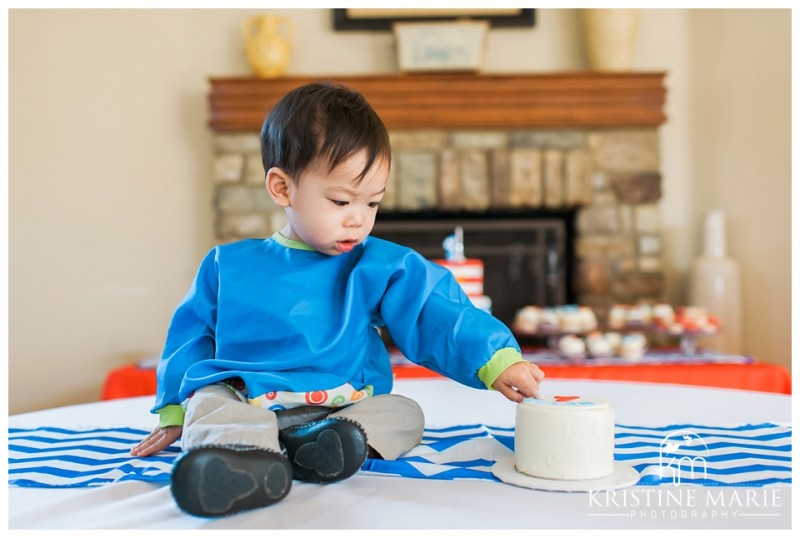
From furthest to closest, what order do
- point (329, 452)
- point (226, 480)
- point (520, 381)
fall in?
Answer: point (520, 381) → point (329, 452) → point (226, 480)

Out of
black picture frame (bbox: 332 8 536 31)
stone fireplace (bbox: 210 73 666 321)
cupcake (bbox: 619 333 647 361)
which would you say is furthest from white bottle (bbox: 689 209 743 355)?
black picture frame (bbox: 332 8 536 31)

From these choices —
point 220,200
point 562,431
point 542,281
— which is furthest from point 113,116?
point 562,431

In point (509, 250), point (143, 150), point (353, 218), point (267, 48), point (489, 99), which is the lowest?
point (509, 250)

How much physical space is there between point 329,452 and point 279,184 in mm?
334

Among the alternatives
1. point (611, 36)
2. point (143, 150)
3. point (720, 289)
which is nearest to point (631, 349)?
point (720, 289)

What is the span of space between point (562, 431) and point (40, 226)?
253 cm

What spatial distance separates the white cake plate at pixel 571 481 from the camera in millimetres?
753

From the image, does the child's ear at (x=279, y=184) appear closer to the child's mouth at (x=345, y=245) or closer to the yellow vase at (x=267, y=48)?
the child's mouth at (x=345, y=245)

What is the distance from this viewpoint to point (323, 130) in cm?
91

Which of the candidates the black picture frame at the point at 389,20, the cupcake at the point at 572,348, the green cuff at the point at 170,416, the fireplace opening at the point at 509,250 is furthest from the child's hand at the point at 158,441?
the black picture frame at the point at 389,20

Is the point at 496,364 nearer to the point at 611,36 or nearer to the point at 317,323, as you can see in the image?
the point at 317,323

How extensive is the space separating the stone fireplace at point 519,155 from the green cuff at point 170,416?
192 centimetres

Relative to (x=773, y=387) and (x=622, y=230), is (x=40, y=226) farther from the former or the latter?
(x=773, y=387)
